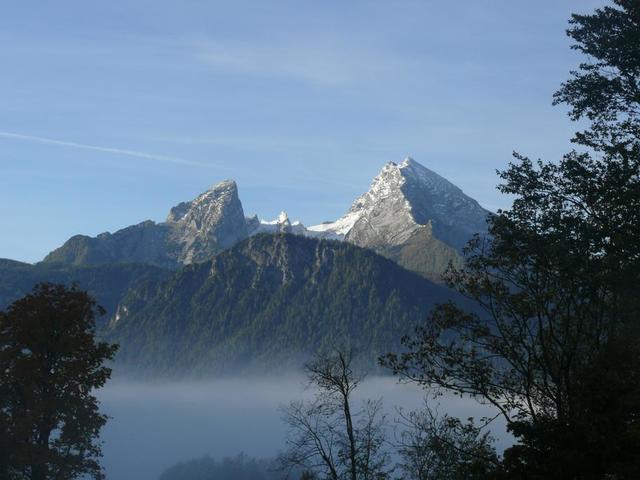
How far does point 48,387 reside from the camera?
190ft

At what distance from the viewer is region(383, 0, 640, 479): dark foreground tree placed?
113 feet

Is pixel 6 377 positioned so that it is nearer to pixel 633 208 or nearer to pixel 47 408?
pixel 47 408

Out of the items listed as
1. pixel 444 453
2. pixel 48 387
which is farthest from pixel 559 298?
pixel 48 387

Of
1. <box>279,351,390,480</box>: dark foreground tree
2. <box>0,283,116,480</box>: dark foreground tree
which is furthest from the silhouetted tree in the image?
<box>0,283,116,480</box>: dark foreground tree

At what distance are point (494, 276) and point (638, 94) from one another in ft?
38.4

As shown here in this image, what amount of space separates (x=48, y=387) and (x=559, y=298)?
34131 millimetres

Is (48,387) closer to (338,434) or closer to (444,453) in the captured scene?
(338,434)

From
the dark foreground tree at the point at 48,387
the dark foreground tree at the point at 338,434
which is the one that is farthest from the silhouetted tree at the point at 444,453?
the dark foreground tree at the point at 48,387

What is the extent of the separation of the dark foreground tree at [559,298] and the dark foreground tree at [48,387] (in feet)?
85.4

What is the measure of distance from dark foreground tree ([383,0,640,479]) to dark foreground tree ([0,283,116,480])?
2603 centimetres

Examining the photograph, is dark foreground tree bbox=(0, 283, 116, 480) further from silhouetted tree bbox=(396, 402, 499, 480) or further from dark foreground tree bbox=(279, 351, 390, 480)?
silhouetted tree bbox=(396, 402, 499, 480)

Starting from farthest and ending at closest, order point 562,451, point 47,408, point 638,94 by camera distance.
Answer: point 47,408 → point 638,94 → point 562,451

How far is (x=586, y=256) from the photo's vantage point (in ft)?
129

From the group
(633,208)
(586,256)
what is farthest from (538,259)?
(633,208)
